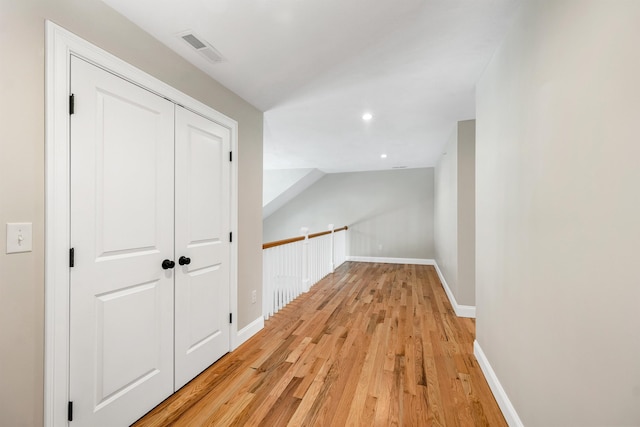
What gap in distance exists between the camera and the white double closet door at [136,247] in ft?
4.55

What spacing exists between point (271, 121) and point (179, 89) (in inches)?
61.7

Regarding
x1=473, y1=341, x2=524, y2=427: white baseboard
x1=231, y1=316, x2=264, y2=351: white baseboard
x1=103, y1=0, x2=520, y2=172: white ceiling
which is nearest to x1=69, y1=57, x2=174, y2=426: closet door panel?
x1=103, y1=0, x2=520, y2=172: white ceiling

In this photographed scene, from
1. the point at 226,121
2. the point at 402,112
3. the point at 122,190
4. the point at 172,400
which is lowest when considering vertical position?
the point at 172,400

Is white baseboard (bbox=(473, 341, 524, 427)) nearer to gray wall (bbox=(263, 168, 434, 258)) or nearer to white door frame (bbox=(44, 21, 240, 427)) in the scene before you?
white door frame (bbox=(44, 21, 240, 427))

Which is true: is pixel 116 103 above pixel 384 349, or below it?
above

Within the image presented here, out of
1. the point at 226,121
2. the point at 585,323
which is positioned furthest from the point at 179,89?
the point at 585,323

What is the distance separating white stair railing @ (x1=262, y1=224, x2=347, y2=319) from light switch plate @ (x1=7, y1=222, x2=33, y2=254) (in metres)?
2.02

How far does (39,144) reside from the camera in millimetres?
1212

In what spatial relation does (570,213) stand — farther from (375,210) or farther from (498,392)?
(375,210)

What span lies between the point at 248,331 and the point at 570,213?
8.61 feet

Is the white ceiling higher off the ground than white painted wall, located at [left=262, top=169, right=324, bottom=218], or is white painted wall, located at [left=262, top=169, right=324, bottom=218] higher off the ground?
the white ceiling

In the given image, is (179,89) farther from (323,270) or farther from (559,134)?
(323,270)

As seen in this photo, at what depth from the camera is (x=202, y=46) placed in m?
1.83

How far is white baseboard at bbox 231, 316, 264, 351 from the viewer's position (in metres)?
2.54
